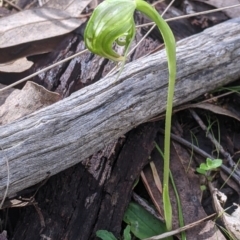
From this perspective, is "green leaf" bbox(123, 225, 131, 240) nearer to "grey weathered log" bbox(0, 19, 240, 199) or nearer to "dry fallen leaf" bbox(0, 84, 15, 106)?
"grey weathered log" bbox(0, 19, 240, 199)

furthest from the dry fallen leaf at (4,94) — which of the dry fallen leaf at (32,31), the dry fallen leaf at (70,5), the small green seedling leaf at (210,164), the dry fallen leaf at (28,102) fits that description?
the small green seedling leaf at (210,164)

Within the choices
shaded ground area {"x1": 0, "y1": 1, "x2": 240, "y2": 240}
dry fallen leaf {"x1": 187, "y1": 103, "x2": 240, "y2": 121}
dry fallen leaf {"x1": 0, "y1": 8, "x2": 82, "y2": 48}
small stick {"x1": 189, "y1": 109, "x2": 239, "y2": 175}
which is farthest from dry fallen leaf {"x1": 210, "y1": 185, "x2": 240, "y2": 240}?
dry fallen leaf {"x1": 0, "y1": 8, "x2": 82, "y2": 48}

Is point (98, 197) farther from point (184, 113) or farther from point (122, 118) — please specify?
point (184, 113)

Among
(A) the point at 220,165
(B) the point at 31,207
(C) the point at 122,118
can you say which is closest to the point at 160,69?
(C) the point at 122,118

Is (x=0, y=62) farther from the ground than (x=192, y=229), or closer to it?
farther from the ground

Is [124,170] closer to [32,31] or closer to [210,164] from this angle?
[210,164]

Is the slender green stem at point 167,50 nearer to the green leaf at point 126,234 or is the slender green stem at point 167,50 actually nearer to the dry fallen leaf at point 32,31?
the green leaf at point 126,234
